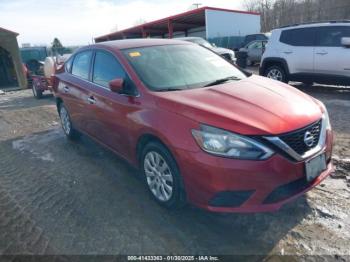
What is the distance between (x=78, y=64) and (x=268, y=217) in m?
3.75

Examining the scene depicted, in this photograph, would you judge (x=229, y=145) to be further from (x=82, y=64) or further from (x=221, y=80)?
(x=82, y=64)

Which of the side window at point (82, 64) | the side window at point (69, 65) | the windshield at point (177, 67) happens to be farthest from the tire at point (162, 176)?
the side window at point (69, 65)

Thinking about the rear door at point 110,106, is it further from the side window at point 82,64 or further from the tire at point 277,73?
the tire at point 277,73

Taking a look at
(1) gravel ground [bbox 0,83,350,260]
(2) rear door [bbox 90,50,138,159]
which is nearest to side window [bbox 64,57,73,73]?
(2) rear door [bbox 90,50,138,159]

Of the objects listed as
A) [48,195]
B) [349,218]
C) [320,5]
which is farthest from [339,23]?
[320,5]

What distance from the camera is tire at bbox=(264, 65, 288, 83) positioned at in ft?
28.9

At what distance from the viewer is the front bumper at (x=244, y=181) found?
2.44 metres

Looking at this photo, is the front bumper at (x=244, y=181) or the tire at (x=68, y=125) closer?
the front bumper at (x=244, y=181)

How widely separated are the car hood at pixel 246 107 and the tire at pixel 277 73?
5814 mm

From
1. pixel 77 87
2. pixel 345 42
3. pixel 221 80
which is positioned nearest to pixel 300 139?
pixel 221 80

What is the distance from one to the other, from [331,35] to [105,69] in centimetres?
638

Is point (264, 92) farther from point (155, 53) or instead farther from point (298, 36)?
point (298, 36)

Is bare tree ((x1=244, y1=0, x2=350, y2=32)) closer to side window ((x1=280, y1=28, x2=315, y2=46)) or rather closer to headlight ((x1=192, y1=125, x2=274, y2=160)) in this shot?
side window ((x1=280, y1=28, x2=315, y2=46))

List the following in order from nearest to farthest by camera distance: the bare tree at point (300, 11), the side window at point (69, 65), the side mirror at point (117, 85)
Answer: the side mirror at point (117, 85)
the side window at point (69, 65)
the bare tree at point (300, 11)
